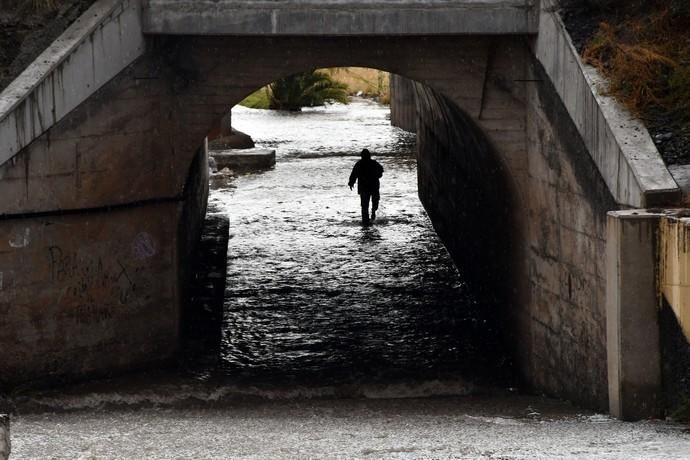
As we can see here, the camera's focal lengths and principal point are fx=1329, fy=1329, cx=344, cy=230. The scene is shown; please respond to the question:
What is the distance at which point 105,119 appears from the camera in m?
13.6

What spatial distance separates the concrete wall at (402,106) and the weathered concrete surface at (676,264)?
24.1m

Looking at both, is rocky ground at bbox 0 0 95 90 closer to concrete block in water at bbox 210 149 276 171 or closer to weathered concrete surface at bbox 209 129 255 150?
concrete block in water at bbox 210 149 276 171

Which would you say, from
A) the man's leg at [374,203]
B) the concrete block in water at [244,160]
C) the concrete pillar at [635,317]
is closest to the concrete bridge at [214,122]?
the concrete pillar at [635,317]

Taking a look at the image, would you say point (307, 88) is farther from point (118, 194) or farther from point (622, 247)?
point (622, 247)

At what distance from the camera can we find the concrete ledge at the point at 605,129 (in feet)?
37.4

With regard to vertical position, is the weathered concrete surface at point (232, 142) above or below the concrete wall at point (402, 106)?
below

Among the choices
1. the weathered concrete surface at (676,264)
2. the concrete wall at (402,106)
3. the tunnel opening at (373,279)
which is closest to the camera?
the weathered concrete surface at (676,264)

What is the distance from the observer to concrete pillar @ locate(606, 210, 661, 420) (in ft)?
36.4

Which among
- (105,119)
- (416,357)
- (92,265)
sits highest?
(105,119)

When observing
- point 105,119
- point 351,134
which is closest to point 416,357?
point 105,119

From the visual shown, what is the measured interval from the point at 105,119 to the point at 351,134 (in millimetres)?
23121

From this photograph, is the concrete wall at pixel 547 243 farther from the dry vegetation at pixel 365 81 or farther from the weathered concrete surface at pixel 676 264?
the dry vegetation at pixel 365 81

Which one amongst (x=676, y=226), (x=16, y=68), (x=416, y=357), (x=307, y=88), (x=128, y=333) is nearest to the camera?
(x=676, y=226)

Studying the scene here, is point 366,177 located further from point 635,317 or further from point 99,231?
point 635,317
